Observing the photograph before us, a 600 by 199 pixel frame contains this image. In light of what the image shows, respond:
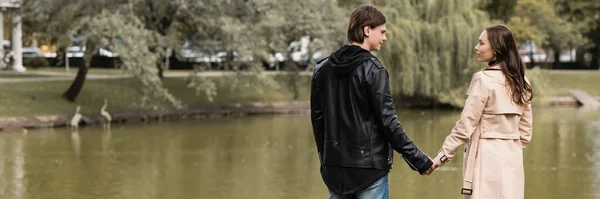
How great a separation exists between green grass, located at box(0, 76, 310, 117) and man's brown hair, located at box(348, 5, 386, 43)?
2131cm

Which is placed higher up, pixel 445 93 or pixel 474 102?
pixel 474 102

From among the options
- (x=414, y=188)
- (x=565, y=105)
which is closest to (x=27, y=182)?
(x=414, y=188)

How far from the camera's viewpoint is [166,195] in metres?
→ 12.4

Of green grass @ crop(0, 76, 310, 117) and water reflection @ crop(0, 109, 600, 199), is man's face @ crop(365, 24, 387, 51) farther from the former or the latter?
green grass @ crop(0, 76, 310, 117)

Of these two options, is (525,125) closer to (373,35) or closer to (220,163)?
(373,35)

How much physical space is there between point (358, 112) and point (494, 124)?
91 centimetres

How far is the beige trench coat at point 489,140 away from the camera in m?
5.53

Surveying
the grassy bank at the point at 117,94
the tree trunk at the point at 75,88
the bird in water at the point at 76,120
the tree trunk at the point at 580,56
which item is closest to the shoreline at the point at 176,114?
the grassy bank at the point at 117,94

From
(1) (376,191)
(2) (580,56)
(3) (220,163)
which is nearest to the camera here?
(1) (376,191)

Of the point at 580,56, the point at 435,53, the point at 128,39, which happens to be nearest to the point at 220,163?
the point at 128,39

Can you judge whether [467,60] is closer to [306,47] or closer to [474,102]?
[306,47]

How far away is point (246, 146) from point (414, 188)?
738 cm

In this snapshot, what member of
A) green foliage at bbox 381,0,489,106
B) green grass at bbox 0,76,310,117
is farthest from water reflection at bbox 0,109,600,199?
green foliage at bbox 381,0,489,106

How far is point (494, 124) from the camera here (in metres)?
5.59
